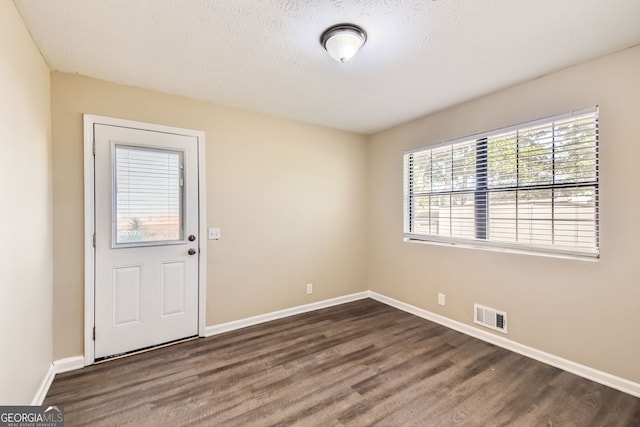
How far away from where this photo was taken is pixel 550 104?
7.64 ft

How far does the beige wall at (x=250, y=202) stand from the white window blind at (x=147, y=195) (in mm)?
275

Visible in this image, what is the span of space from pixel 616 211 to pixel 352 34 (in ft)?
7.50

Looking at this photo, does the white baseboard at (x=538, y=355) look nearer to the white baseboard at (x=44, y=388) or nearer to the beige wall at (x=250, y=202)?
the beige wall at (x=250, y=202)

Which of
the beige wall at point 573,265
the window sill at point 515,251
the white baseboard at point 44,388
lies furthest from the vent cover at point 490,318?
the white baseboard at point 44,388

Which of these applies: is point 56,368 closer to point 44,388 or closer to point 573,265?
point 44,388

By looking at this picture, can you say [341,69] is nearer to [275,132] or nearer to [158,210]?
[275,132]

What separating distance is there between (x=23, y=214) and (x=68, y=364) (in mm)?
1412

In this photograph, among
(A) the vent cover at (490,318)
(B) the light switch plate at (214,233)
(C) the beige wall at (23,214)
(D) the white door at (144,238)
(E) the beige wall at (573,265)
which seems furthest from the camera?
(B) the light switch plate at (214,233)

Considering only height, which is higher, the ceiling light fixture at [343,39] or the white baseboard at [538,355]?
the ceiling light fixture at [343,39]

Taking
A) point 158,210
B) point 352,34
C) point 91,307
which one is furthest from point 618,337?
point 91,307

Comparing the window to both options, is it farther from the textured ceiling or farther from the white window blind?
the white window blind

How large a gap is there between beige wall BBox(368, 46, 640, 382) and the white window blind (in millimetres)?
2858

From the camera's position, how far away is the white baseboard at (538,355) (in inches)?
78.4

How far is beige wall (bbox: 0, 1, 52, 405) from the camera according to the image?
144 centimetres
